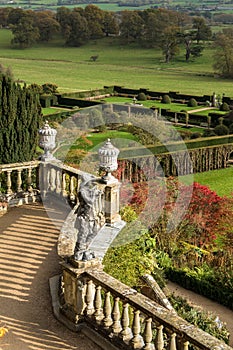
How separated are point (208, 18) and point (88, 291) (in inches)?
7661

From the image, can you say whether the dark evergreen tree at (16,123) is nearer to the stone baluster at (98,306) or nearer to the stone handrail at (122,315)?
the stone handrail at (122,315)

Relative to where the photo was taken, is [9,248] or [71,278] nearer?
[71,278]

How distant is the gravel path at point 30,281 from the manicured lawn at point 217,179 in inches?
512

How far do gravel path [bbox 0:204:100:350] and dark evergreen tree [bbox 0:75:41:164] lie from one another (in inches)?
217

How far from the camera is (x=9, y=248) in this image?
10688 millimetres

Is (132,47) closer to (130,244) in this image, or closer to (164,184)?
(164,184)

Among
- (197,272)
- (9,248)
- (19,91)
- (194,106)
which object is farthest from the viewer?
(194,106)

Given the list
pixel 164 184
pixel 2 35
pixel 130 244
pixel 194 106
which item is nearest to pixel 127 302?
pixel 130 244

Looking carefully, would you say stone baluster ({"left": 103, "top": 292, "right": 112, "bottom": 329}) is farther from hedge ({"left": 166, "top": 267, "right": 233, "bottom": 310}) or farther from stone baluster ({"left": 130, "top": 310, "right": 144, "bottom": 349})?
hedge ({"left": 166, "top": 267, "right": 233, "bottom": 310})

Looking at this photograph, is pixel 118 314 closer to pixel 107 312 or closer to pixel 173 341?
pixel 107 312

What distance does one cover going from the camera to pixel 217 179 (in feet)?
88.6

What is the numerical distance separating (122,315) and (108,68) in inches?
3531

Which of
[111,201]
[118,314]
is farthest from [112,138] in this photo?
[118,314]

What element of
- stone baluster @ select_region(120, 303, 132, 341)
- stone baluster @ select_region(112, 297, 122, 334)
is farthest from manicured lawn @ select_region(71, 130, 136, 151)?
stone baluster @ select_region(120, 303, 132, 341)
